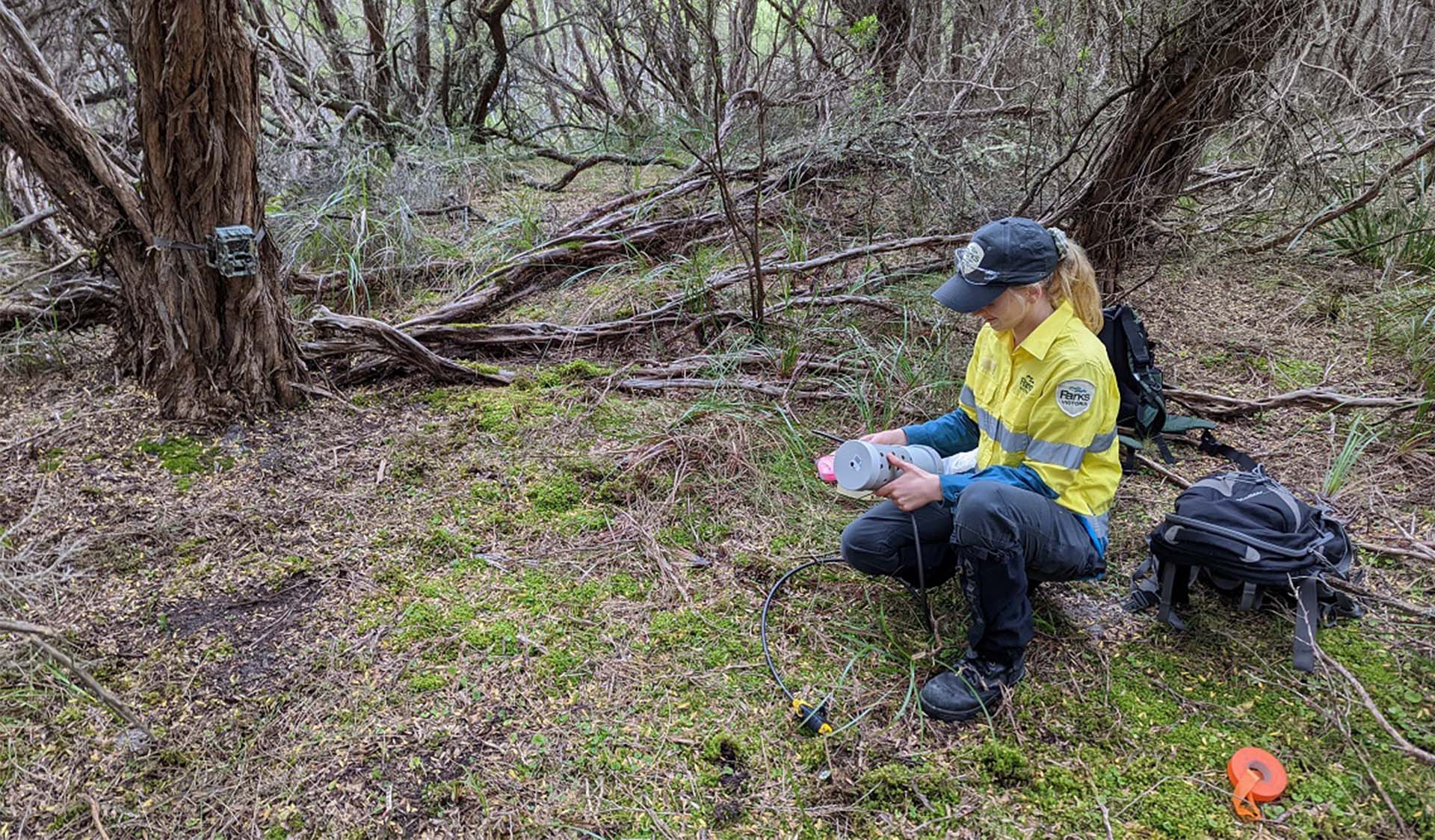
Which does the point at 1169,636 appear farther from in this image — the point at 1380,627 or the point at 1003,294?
the point at 1003,294

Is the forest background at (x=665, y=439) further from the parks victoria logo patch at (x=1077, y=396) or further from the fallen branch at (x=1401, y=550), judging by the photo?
the parks victoria logo patch at (x=1077, y=396)

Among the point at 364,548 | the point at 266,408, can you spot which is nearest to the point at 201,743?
the point at 364,548

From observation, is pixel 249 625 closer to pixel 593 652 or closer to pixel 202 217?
pixel 593 652

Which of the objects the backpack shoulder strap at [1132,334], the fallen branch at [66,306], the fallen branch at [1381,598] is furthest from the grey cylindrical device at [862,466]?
the fallen branch at [66,306]

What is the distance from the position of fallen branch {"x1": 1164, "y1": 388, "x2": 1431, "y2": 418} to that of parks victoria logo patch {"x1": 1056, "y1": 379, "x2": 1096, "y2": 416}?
1.47 m

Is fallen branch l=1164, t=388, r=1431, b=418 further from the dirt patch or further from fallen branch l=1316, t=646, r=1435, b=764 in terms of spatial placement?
the dirt patch

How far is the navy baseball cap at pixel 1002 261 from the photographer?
1.79 meters

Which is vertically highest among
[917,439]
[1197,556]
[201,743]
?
[917,439]

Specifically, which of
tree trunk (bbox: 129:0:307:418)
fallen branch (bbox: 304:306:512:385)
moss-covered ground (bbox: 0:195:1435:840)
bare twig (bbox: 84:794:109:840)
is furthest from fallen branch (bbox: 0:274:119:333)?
bare twig (bbox: 84:794:109:840)

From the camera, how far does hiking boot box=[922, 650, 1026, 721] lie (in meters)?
1.76

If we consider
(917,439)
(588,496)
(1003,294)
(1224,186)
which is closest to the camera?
(1003,294)

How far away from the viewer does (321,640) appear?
75.9 inches

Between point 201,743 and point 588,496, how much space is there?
121 cm

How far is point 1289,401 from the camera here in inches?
111
